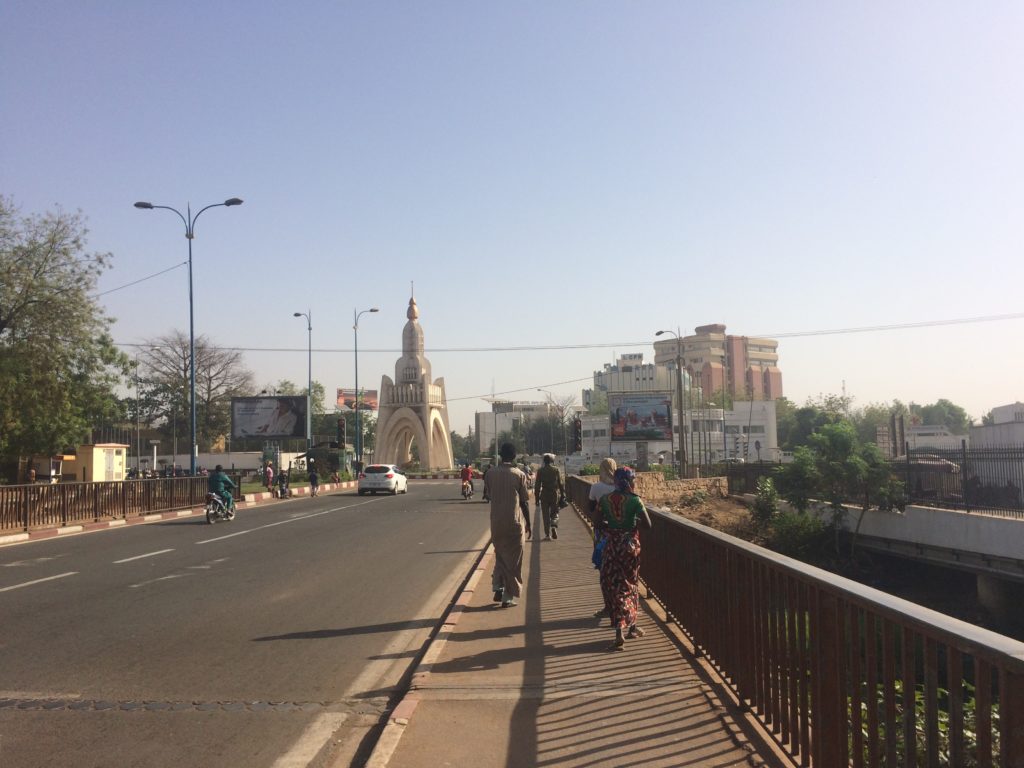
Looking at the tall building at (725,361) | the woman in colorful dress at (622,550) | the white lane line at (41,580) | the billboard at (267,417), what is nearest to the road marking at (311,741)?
the woman in colorful dress at (622,550)

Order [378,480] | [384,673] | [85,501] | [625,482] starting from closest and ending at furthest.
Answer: [384,673]
[625,482]
[85,501]
[378,480]

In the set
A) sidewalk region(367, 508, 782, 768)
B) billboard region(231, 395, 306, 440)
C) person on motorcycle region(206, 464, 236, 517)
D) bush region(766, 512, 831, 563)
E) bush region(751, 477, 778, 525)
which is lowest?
bush region(766, 512, 831, 563)

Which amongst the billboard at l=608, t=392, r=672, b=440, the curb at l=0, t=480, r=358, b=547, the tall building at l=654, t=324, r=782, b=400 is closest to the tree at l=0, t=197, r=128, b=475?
the curb at l=0, t=480, r=358, b=547

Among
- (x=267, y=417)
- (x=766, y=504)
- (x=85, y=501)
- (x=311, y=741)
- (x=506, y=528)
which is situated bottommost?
(x=766, y=504)

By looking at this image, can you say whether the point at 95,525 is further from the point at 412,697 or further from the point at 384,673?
the point at 412,697

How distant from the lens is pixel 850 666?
3.56m

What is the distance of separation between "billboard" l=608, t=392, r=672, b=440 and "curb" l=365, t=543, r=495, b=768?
59.8 meters

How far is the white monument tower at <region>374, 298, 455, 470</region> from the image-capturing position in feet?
285

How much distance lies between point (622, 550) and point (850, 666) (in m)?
3.83

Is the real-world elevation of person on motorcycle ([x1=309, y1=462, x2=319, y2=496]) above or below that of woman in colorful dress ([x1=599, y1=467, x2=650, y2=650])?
below

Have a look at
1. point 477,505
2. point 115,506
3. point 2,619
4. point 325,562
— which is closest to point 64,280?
point 115,506

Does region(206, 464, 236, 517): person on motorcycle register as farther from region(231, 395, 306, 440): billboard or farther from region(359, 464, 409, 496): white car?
region(231, 395, 306, 440): billboard

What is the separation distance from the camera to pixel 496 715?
5395mm

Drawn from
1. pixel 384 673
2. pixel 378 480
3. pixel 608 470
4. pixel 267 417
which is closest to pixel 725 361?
pixel 267 417
